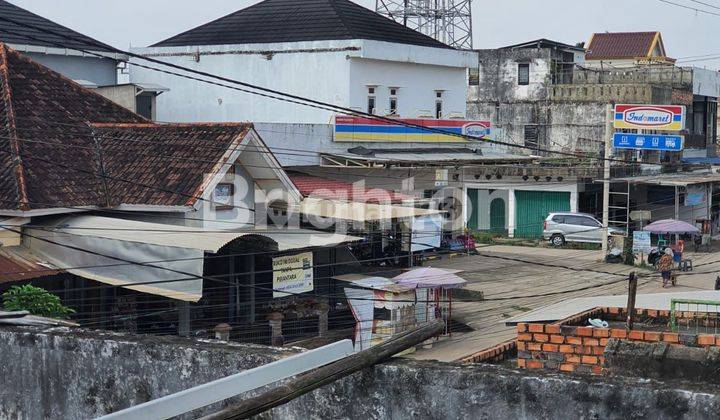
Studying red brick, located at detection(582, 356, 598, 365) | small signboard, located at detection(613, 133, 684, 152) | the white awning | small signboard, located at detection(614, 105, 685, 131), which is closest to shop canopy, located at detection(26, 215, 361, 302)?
the white awning

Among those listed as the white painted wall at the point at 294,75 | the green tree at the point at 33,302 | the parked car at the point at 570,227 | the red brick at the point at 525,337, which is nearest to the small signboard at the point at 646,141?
the parked car at the point at 570,227

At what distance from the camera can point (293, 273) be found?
17234mm

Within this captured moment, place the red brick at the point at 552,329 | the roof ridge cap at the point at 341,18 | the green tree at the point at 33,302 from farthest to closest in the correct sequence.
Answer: the roof ridge cap at the point at 341,18, the green tree at the point at 33,302, the red brick at the point at 552,329

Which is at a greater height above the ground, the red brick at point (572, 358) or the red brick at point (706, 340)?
the red brick at point (706, 340)

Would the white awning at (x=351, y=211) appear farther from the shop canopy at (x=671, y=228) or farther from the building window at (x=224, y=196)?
the shop canopy at (x=671, y=228)

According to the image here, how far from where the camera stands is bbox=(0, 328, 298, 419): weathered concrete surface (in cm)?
530

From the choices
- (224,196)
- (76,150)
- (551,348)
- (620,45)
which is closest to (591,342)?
(551,348)

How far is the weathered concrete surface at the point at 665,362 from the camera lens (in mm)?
6285

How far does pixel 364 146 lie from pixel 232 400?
24.2m

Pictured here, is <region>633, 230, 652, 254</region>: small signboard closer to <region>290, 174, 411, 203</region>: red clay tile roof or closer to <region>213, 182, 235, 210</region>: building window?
<region>290, 174, 411, 203</region>: red clay tile roof

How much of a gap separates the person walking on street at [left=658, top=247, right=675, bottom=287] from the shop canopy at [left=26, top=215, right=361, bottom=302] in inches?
444

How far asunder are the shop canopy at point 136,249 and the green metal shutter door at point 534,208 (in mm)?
19412

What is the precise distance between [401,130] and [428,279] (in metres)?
12.3

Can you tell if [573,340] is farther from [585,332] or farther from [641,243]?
[641,243]
